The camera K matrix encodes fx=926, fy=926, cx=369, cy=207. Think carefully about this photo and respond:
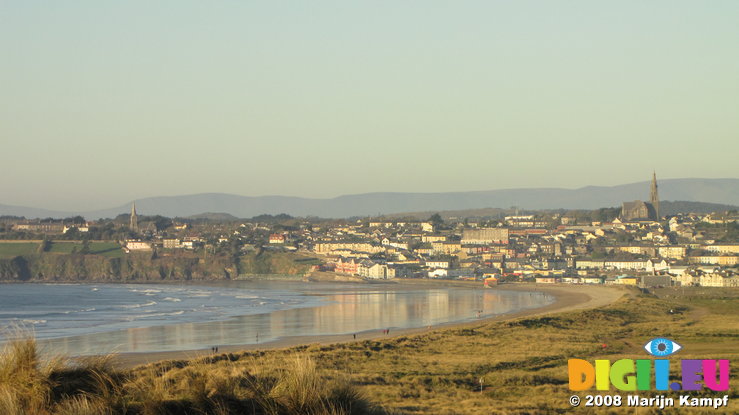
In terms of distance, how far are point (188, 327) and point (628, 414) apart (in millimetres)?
35180

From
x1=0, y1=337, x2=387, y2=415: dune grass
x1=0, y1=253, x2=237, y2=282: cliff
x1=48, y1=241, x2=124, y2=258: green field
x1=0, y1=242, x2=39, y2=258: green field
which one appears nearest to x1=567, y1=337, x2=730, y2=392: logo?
x1=0, y1=337, x2=387, y2=415: dune grass

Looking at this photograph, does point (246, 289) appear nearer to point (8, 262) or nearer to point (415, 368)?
point (8, 262)

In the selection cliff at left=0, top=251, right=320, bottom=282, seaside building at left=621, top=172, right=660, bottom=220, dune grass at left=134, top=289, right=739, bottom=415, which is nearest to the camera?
dune grass at left=134, top=289, right=739, bottom=415

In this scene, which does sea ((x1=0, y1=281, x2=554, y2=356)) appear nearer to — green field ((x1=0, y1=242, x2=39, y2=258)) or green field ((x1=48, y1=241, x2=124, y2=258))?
green field ((x1=0, y1=242, x2=39, y2=258))

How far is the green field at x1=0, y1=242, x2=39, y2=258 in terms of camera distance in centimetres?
14326

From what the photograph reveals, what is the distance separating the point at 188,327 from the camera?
49844 millimetres

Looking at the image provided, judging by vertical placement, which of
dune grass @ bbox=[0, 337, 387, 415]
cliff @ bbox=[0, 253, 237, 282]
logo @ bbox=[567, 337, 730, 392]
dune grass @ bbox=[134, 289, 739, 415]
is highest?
dune grass @ bbox=[0, 337, 387, 415]

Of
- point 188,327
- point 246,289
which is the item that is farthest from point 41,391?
point 246,289

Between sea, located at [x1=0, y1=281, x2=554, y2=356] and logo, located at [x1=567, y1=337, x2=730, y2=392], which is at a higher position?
logo, located at [x1=567, y1=337, x2=730, y2=392]

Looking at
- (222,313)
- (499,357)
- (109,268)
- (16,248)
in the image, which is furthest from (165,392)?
(16,248)

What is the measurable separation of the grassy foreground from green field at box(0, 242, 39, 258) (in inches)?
4165

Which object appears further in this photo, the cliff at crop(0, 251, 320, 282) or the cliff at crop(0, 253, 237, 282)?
the cliff at crop(0, 251, 320, 282)

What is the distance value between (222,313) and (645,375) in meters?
48.1

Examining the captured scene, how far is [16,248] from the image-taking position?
5930 inches
